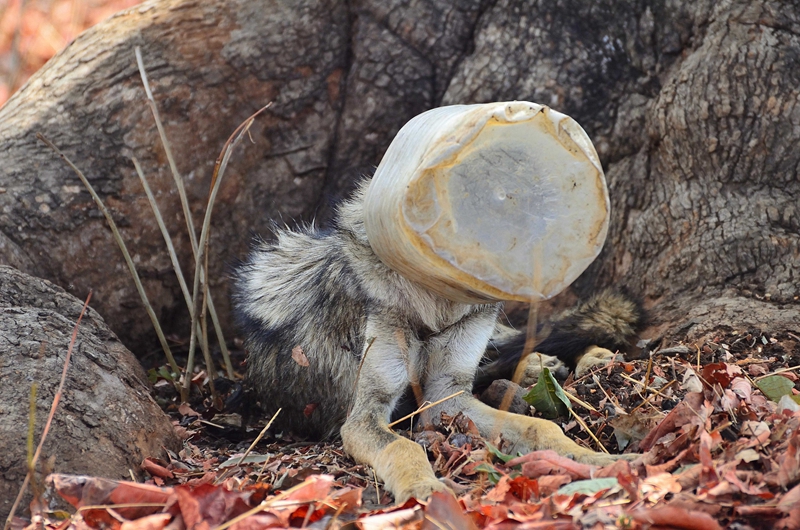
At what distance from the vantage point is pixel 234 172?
603 centimetres

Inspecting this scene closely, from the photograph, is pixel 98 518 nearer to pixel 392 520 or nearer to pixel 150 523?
pixel 150 523

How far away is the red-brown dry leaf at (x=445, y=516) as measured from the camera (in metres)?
2.59

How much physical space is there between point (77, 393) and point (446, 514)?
6.31ft

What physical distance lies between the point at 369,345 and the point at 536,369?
1.39 meters

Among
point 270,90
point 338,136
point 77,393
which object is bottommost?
point 77,393

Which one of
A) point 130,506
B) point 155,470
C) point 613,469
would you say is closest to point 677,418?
point 613,469

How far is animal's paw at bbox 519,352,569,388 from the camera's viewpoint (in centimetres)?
478

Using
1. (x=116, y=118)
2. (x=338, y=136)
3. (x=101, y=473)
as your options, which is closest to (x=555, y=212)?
(x=101, y=473)

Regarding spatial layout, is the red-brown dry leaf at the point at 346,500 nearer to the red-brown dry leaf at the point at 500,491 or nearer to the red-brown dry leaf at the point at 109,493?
the red-brown dry leaf at the point at 500,491

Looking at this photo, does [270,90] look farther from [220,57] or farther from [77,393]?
[77,393]

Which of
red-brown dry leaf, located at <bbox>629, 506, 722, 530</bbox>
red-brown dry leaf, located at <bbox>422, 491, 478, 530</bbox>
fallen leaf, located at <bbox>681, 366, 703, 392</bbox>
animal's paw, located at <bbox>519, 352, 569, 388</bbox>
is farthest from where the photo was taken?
animal's paw, located at <bbox>519, 352, 569, 388</bbox>

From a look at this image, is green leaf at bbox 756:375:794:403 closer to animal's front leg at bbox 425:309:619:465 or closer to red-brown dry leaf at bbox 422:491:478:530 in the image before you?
animal's front leg at bbox 425:309:619:465

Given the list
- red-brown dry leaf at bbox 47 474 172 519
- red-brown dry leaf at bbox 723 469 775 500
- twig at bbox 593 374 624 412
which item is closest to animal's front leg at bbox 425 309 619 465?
twig at bbox 593 374 624 412

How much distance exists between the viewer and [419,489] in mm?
3123
